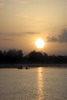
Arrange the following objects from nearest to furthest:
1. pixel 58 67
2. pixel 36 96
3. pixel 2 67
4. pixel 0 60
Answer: pixel 36 96
pixel 0 60
pixel 2 67
pixel 58 67

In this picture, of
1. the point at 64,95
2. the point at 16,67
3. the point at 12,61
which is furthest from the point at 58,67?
the point at 64,95

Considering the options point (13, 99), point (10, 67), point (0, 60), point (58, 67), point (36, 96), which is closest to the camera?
point (13, 99)

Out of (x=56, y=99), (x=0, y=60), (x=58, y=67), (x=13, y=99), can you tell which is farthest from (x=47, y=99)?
(x=58, y=67)

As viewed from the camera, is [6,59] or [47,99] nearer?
[47,99]

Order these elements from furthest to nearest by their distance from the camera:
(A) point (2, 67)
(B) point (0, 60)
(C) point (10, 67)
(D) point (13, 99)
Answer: (C) point (10, 67) < (A) point (2, 67) < (B) point (0, 60) < (D) point (13, 99)

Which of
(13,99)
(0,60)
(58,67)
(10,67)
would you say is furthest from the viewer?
(58,67)

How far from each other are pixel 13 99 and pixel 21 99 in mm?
745

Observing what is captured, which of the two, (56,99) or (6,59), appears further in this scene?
(6,59)

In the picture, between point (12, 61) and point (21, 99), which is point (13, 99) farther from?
point (12, 61)

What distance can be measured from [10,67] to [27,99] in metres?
105

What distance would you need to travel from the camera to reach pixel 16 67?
133 metres

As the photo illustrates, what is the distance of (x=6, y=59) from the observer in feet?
390

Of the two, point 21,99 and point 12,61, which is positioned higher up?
point 12,61

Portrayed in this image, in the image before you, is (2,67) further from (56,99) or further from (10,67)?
(56,99)
